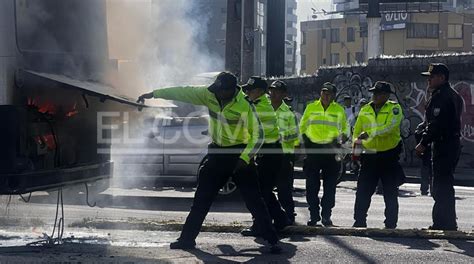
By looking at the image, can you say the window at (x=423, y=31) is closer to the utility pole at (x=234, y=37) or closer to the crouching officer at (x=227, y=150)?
the utility pole at (x=234, y=37)

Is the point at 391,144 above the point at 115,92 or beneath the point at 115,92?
beneath

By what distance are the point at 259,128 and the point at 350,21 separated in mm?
75338

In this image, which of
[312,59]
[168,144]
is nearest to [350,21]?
[312,59]

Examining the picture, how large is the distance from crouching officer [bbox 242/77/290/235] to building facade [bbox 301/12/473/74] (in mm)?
62448

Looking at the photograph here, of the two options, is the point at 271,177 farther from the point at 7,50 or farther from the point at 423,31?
the point at 423,31

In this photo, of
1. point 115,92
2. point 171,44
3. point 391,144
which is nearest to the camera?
point 115,92

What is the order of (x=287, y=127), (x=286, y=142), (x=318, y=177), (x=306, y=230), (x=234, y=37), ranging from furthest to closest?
(x=234, y=37) < (x=318, y=177) < (x=287, y=127) < (x=286, y=142) < (x=306, y=230)

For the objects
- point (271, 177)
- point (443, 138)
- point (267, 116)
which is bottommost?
point (271, 177)

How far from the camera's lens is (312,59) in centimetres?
8619

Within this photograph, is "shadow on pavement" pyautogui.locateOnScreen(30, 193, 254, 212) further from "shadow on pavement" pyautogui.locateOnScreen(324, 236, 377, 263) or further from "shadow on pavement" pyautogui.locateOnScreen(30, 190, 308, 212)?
"shadow on pavement" pyautogui.locateOnScreen(324, 236, 377, 263)

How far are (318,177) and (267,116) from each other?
1.33m

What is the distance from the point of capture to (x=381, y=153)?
29.4 feet

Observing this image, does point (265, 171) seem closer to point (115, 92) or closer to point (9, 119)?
point (115, 92)

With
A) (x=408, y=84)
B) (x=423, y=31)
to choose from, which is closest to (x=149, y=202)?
(x=408, y=84)
